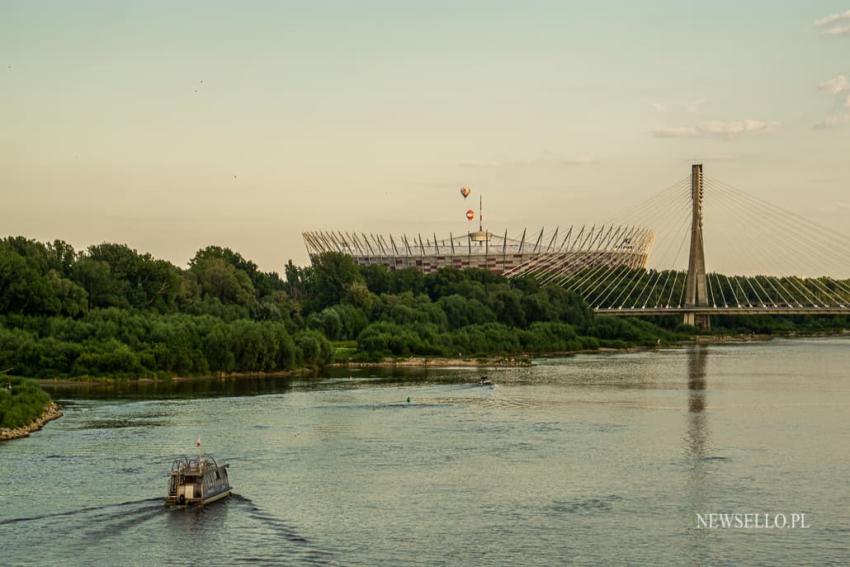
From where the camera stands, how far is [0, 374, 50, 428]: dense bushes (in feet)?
101

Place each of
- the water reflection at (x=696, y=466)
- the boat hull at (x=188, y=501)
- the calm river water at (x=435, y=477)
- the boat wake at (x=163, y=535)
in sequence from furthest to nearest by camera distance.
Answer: the boat hull at (x=188, y=501) < the water reflection at (x=696, y=466) < the calm river water at (x=435, y=477) < the boat wake at (x=163, y=535)

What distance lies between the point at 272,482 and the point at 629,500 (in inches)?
282

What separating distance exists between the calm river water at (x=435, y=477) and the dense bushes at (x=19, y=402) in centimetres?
100

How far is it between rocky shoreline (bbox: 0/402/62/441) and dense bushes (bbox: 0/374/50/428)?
0.13 m

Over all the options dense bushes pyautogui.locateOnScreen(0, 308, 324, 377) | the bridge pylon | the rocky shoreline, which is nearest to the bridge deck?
the bridge pylon

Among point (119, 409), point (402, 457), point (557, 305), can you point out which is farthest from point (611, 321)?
point (402, 457)

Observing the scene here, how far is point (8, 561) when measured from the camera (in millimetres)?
18188

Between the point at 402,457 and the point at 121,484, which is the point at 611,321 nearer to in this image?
the point at 402,457

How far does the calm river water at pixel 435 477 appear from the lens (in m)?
19.2

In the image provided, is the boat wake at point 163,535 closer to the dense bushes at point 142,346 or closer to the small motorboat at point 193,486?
the small motorboat at point 193,486

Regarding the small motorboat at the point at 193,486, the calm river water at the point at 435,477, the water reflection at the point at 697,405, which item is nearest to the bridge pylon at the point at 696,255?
the water reflection at the point at 697,405

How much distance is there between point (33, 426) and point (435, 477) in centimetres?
1213

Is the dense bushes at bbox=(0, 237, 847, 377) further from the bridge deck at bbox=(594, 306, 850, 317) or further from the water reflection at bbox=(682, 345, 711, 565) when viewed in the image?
the water reflection at bbox=(682, 345, 711, 565)

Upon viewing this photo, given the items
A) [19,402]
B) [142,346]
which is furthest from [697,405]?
[142,346]
